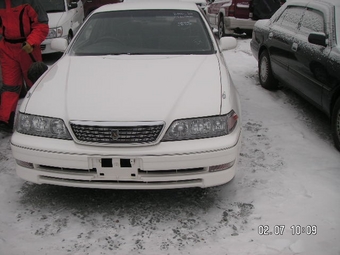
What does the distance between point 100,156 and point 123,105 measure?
0.42m

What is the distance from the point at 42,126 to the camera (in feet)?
10.0

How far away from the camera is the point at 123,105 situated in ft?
9.76

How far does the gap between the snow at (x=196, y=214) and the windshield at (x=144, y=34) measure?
4.42ft

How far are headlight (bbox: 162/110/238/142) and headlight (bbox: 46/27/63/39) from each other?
20.2 ft

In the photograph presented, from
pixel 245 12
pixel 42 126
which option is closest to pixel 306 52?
pixel 42 126

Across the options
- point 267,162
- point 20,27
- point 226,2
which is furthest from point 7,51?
point 226,2

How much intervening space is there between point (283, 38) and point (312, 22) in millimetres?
642

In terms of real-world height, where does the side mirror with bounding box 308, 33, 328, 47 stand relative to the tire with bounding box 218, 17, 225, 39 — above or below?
above

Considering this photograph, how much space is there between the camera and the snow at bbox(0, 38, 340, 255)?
2817mm

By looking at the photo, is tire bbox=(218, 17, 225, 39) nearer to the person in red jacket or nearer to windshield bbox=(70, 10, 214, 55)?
windshield bbox=(70, 10, 214, 55)

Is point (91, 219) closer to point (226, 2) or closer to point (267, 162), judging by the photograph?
point (267, 162)

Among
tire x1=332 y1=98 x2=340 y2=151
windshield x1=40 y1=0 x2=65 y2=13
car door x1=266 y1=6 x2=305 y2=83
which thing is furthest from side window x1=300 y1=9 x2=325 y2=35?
windshield x1=40 y1=0 x2=65 y2=13

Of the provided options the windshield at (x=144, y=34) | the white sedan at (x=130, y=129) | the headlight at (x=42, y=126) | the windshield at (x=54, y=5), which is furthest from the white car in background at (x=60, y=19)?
the headlight at (x=42, y=126)

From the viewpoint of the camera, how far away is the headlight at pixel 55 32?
8250mm
